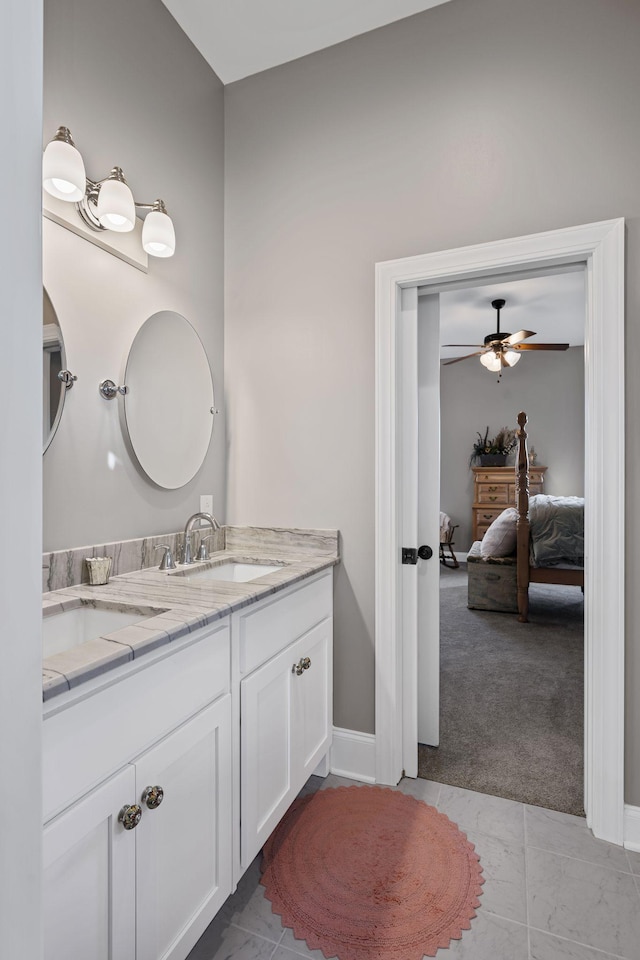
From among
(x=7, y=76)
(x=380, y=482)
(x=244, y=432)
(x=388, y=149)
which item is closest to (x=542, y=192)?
(x=388, y=149)

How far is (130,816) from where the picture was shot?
100 cm

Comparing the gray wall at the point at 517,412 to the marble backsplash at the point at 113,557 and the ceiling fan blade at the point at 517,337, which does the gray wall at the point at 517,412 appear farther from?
the marble backsplash at the point at 113,557

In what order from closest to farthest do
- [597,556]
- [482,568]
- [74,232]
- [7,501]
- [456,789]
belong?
[7,501] < [74,232] < [597,556] < [456,789] < [482,568]

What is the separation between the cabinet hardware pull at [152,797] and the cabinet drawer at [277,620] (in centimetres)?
38

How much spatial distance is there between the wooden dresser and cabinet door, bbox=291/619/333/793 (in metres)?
5.17

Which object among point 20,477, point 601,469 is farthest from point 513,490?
point 20,477

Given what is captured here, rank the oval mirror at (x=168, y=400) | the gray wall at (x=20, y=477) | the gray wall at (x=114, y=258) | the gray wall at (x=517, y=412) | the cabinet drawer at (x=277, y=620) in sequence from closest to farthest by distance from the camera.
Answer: the gray wall at (x=20, y=477) → the cabinet drawer at (x=277, y=620) → the gray wall at (x=114, y=258) → the oval mirror at (x=168, y=400) → the gray wall at (x=517, y=412)

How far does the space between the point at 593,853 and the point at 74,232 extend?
2497 millimetres

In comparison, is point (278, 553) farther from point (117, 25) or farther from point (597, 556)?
point (117, 25)

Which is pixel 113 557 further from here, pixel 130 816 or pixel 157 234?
pixel 157 234

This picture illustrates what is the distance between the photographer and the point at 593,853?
1.67 meters

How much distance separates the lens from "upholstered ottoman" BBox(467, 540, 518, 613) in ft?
14.5

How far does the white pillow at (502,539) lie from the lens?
4383mm

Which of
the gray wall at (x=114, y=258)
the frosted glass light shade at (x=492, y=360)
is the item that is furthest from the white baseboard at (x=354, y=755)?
the frosted glass light shade at (x=492, y=360)
